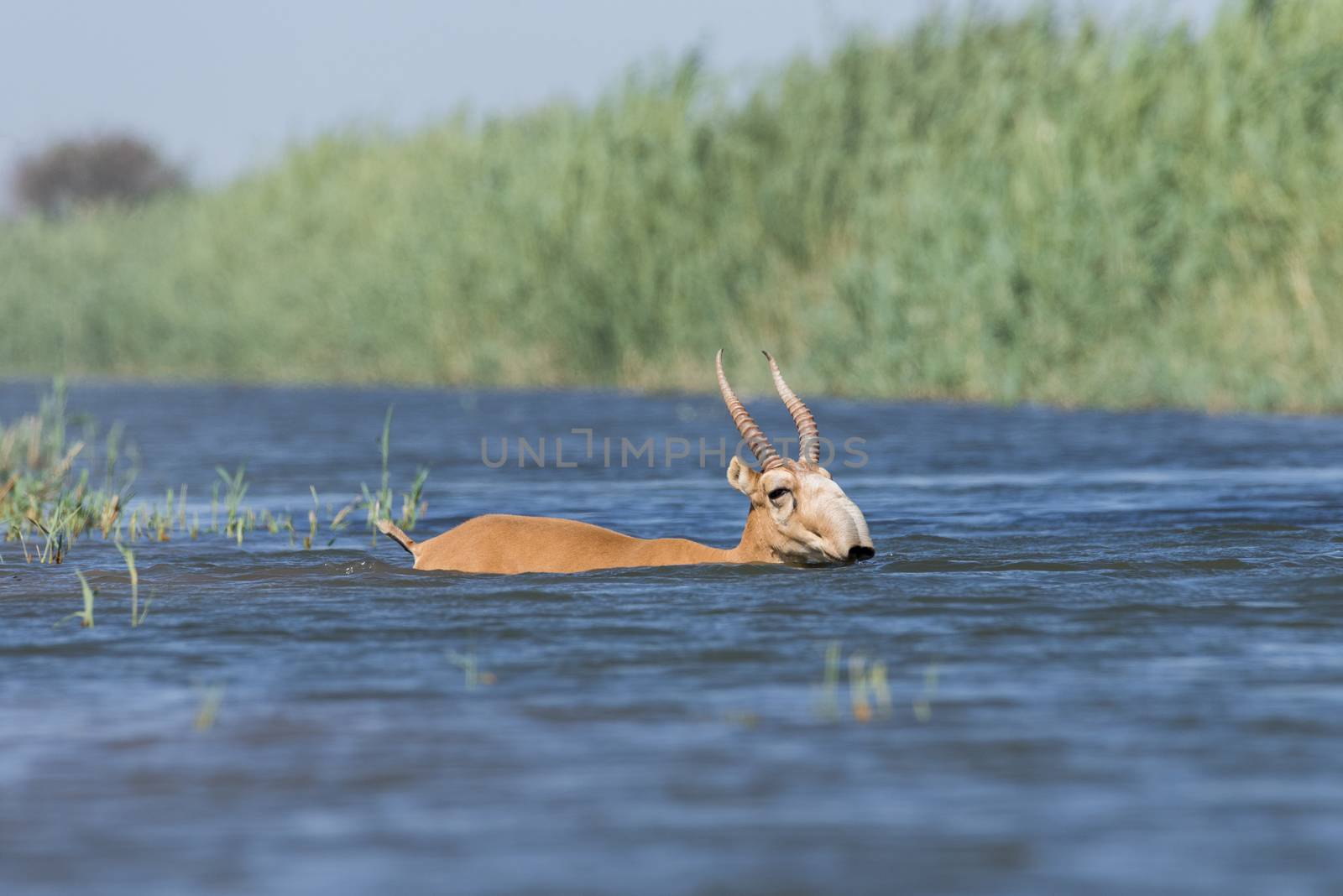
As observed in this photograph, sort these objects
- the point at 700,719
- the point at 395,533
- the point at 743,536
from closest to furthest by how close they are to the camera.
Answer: the point at 700,719 → the point at 743,536 → the point at 395,533

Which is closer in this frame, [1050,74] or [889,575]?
[889,575]

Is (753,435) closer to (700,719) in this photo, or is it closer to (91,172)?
(700,719)

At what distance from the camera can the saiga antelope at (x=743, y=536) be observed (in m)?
9.06

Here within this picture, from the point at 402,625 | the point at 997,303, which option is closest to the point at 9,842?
the point at 402,625

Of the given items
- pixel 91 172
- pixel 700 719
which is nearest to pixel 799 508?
pixel 700 719

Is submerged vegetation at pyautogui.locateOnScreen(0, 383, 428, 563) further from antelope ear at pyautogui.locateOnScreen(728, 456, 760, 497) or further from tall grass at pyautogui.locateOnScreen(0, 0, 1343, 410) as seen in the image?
tall grass at pyautogui.locateOnScreen(0, 0, 1343, 410)

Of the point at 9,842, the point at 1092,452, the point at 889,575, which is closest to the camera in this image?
the point at 9,842

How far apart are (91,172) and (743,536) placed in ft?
253

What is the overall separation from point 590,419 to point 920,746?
18.2 m

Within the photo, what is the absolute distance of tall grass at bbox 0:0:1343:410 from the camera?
21.2 metres

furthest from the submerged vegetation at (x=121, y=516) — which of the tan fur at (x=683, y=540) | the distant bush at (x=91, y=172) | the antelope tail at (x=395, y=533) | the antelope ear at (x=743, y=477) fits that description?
the distant bush at (x=91, y=172)

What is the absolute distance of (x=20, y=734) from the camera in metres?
6.07

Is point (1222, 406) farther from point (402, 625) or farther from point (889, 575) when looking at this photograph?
point (402, 625)

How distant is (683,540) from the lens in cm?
981
